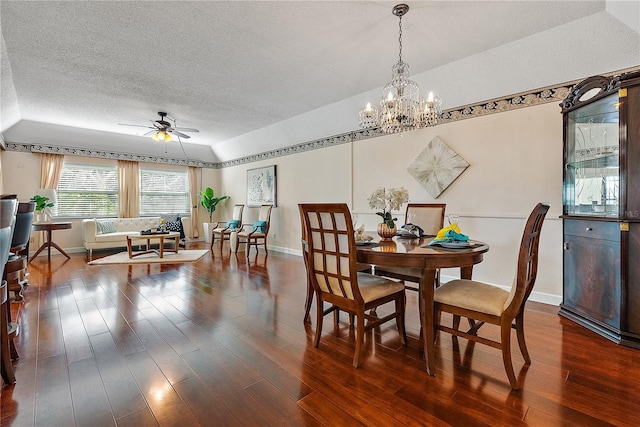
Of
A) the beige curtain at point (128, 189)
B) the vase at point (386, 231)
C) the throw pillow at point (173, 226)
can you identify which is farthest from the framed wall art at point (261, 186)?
the vase at point (386, 231)

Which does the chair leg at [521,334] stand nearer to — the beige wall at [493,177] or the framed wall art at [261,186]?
the beige wall at [493,177]

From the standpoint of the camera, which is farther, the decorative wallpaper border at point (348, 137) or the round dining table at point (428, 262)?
the decorative wallpaper border at point (348, 137)

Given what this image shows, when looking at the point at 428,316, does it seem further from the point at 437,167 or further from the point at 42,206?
the point at 42,206

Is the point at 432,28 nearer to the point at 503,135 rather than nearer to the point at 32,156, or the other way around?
the point at 503,135

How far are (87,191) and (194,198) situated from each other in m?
2.38

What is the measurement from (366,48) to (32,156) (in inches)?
283

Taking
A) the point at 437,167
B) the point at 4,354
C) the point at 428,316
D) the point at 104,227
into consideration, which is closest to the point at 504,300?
the point at 428,316

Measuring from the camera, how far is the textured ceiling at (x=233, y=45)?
7.86ft

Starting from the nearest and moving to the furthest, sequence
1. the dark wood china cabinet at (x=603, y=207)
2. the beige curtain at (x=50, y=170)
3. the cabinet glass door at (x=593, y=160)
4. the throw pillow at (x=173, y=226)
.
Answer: the dark wood china cabinet at (x=603, y=207) → the cabinet glass door at (x=593, y=160) → the beige curtain at (x=50, y=170) → the throw pillow at (x=173, y=226)

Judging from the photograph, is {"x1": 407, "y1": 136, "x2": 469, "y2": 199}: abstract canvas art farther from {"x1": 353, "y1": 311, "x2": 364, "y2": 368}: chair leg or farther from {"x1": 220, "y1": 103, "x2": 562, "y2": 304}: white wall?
{"x1": 353, "y1": 311, "x2": 364, "y2": 368}: chair leg

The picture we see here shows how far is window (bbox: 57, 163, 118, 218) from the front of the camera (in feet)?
21.0

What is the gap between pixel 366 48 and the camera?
3.00 metres

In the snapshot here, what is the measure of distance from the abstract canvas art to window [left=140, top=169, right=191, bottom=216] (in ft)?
21.5

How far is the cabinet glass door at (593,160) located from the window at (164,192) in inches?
322
